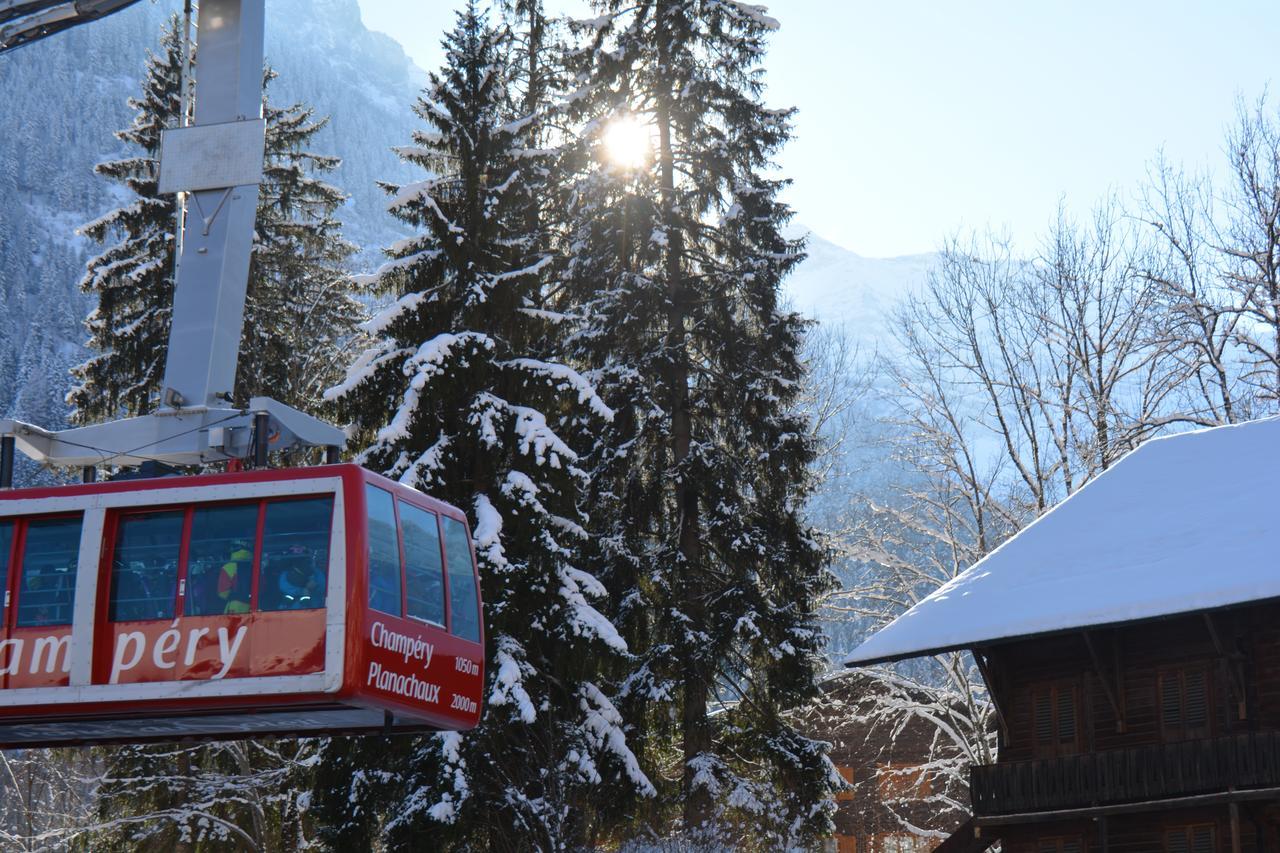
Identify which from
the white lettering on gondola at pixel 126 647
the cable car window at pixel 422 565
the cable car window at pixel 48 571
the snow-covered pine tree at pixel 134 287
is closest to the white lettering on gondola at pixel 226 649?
the white lettering on gondola at pixel 126 647

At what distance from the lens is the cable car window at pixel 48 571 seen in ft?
50.6

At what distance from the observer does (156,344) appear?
33.3 metres

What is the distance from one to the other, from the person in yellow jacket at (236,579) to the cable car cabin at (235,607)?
1cm

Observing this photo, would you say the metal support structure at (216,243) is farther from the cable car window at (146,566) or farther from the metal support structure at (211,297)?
the cable car window at (146,566)

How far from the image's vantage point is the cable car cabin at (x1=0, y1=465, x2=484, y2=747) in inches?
566

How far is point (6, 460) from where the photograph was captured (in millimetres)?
16391

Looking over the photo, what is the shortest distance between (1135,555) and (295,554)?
17.0 m

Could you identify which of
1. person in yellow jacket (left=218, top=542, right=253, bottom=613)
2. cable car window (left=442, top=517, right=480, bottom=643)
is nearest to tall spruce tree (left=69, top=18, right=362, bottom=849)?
cable car window (left=442, top=517, right=480, bottom=643)

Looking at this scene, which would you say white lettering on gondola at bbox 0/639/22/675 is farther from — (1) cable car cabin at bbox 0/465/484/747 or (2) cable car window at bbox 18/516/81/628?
(2) cable car window at bbox 18/516/81/628

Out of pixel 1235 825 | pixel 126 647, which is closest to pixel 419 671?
pixel 126 647

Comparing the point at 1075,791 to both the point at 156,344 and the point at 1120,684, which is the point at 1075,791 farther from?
the point at 156,344

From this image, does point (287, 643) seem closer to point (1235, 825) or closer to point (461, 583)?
point (461, 583)

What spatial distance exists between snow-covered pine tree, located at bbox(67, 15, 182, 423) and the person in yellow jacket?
755 inches

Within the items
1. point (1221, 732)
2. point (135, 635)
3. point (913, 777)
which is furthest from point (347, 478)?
point (913, 777)
